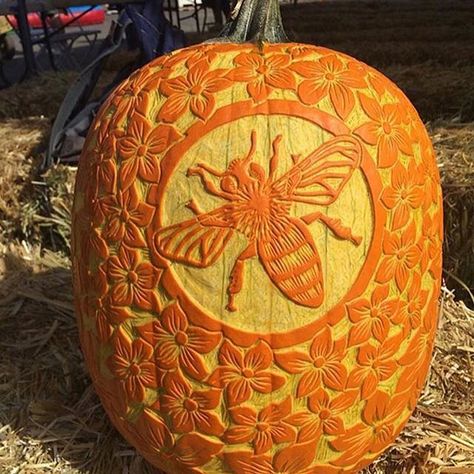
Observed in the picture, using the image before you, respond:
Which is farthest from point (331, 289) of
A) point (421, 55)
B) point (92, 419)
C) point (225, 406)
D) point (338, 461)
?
point (421, 55)

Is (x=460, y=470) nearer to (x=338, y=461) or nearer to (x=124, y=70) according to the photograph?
(x=338, y=461)

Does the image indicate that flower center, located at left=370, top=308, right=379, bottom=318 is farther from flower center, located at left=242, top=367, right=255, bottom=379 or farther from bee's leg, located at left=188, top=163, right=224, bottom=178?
bee's leg, located at left=188, top=163, right=224, bottom=178

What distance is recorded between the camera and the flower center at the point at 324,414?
5.70 ft

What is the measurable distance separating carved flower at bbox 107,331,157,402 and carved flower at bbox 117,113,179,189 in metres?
0.37

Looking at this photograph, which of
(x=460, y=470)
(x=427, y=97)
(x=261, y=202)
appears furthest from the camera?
(x=427, y=97)

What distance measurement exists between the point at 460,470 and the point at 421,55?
457 cm

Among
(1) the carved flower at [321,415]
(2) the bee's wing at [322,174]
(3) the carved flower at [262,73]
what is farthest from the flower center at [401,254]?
(3) the carved flower at [262,73]

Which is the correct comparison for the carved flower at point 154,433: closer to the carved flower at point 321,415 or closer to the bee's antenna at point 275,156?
the carved flower at point 321,415

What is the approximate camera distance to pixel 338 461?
6.08ft

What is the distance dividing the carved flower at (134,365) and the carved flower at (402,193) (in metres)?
0.65

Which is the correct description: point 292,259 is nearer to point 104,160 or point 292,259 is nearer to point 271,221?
point 271,221

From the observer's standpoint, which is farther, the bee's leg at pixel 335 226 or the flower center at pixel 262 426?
the flower center at pixel 262 426

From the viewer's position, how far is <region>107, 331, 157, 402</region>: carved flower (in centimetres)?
173

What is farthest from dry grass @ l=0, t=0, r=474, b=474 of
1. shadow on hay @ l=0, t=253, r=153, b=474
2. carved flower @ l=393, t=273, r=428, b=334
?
carved flower @ l=393, t=273, r=428, b=334
